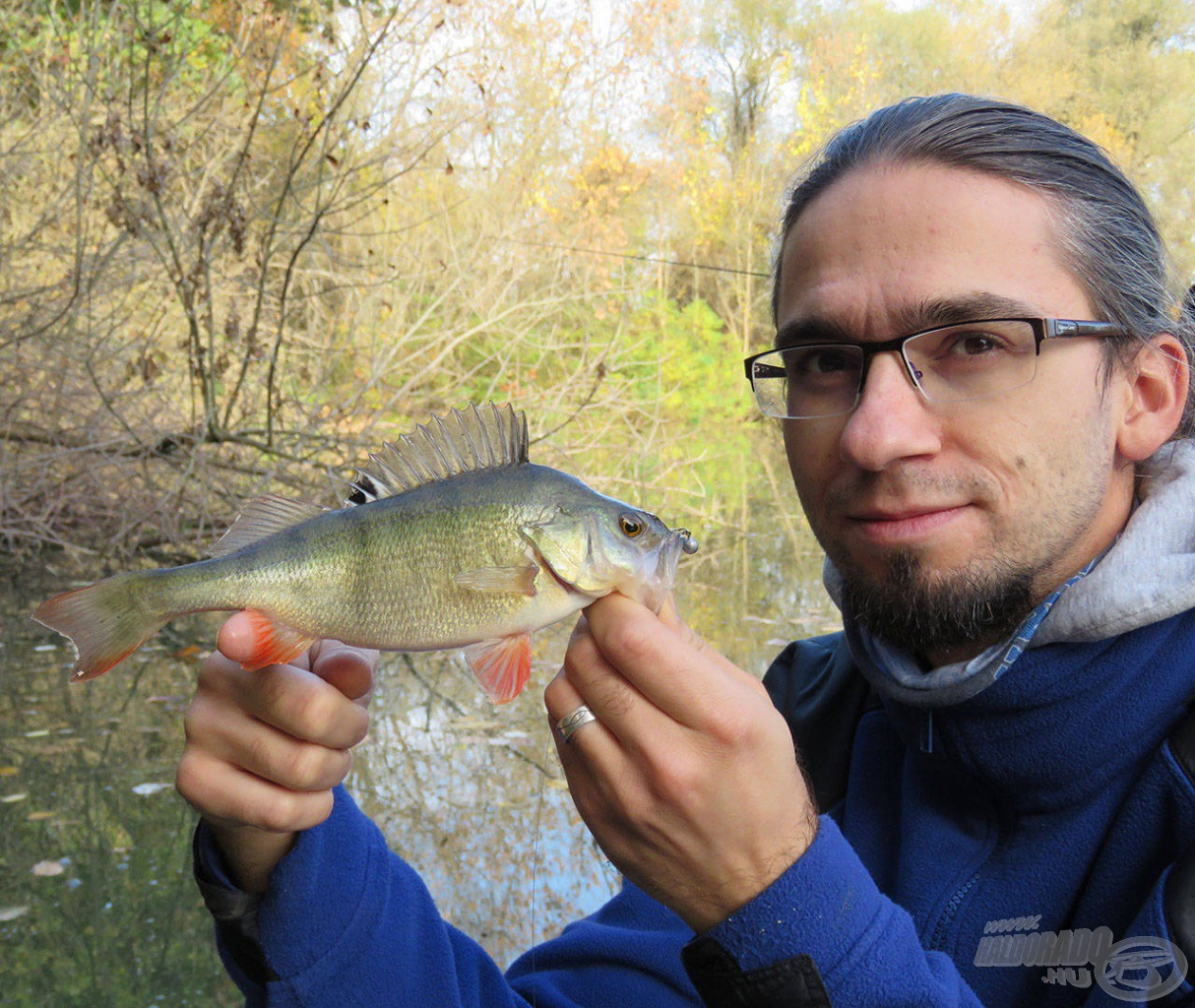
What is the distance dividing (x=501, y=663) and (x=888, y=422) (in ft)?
2.58

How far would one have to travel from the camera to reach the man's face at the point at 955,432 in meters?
1.71

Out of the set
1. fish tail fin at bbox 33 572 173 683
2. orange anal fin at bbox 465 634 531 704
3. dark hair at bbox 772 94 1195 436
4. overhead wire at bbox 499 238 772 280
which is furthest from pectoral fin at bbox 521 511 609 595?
overhead wire at bbox 499 238 772 280

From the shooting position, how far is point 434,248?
29.7 ft

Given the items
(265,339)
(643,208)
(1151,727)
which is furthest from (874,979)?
(643,208)

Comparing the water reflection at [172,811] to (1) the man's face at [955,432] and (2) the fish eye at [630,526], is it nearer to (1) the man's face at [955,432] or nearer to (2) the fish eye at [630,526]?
(1) the man's face at [955,432]

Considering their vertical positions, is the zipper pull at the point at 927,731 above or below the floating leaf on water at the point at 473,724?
above

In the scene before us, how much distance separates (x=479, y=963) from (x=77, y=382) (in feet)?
19.2

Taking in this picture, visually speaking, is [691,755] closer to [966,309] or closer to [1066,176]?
[966,309]

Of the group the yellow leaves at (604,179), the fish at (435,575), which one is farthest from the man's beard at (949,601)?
the yellow leaves at (604,179)

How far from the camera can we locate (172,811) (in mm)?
3781

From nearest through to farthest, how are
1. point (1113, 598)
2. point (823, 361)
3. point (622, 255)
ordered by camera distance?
point (1113, 598), point (823, 361), point (622, 255)

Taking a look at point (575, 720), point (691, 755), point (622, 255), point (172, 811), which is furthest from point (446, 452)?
point (622, 255)

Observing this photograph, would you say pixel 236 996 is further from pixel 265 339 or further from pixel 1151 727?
pixel 265 339

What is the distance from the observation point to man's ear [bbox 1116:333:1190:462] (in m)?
1.88
